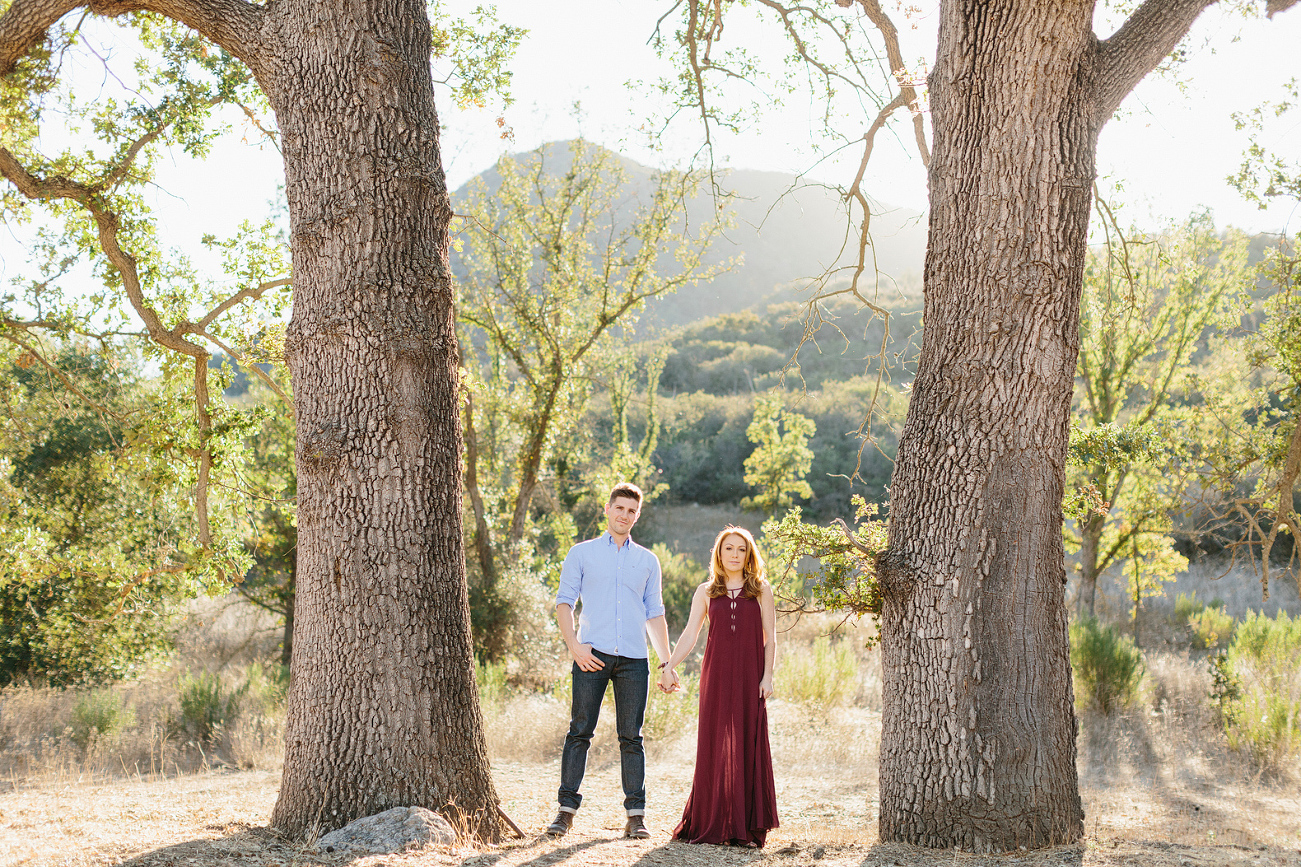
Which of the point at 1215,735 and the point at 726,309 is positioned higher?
the point at 726,309

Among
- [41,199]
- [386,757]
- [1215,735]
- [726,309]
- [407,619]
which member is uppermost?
[726,309]

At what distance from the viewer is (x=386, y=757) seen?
12.2ft

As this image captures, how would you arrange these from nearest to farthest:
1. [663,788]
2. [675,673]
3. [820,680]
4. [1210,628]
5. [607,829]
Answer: [675,673]
[607,829]
[663,788]
[820,680]
[1210,628]

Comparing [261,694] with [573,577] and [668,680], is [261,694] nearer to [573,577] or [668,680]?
[573,577]

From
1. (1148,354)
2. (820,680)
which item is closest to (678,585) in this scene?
(820,680)

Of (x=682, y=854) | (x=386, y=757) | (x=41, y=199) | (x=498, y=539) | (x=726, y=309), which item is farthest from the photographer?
(x=726, y=309)

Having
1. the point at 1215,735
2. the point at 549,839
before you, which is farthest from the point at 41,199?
the point at 1215,735

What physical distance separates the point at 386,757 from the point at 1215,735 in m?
8.44

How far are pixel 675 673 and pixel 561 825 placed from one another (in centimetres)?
92

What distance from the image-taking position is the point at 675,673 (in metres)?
4.31

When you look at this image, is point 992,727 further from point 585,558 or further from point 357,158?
point 357,158

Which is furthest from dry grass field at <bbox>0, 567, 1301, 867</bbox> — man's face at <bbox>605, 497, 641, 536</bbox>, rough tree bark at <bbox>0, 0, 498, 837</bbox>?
man's face at <bbox>605, 497, 641, 536</bbox>

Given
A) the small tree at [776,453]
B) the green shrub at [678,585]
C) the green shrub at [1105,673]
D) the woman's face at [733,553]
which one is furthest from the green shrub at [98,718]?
the small tree at [776,453]

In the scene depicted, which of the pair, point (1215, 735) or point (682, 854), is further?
point (1215, 735)
